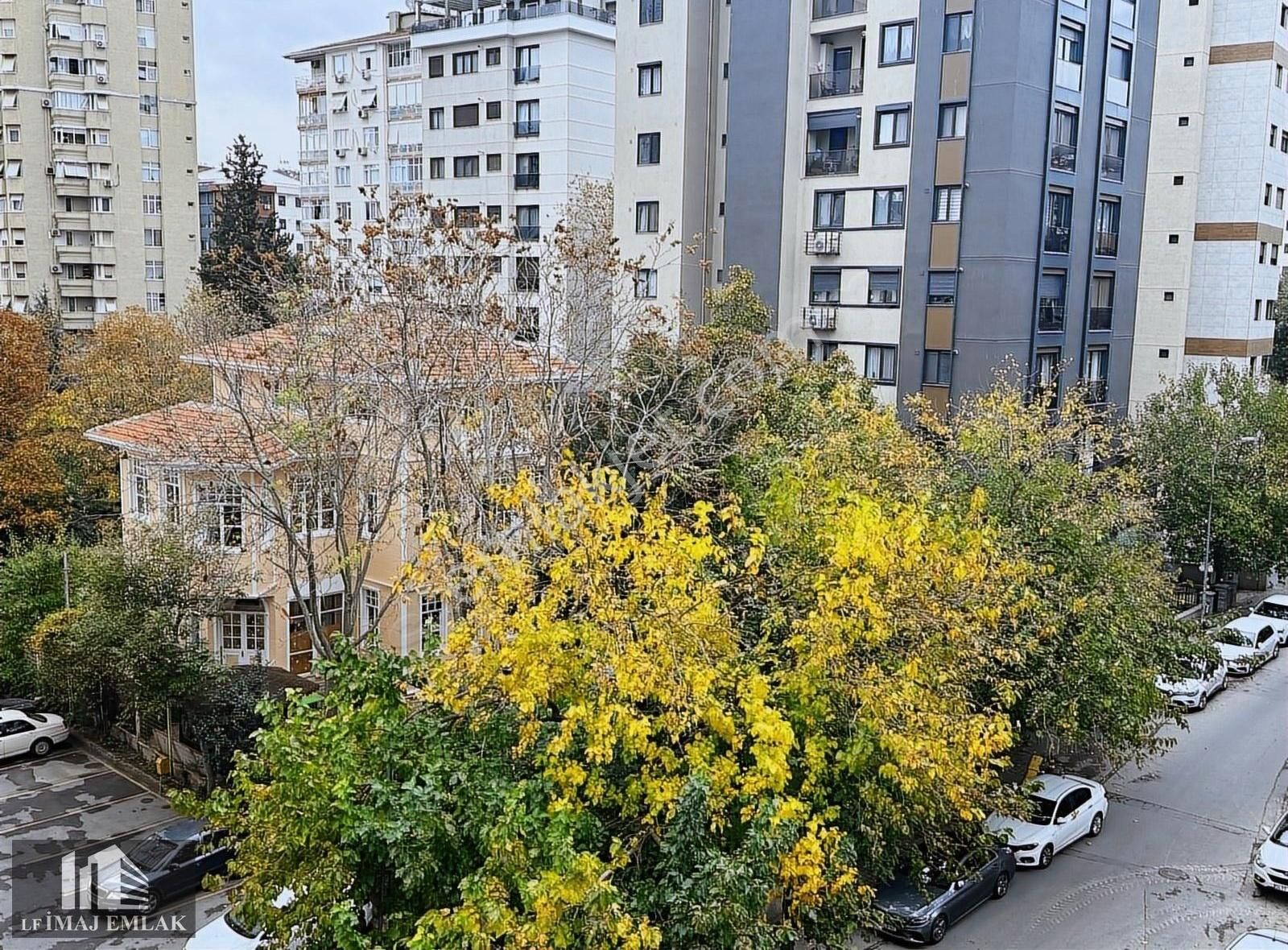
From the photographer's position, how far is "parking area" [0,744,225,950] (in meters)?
17.5

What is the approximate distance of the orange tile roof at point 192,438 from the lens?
65.2 feet

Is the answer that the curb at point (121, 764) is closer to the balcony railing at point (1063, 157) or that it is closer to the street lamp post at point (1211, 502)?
the street lamp post at point (1211, 502)

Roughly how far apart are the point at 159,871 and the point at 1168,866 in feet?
54.4

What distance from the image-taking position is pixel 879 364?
34562 mm

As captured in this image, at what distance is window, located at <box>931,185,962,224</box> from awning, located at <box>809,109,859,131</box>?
3.52 metres

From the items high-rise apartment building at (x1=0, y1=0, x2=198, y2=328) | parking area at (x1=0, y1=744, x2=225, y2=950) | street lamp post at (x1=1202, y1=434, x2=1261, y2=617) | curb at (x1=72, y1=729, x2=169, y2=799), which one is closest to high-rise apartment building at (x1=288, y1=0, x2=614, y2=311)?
high-rise apartment building at (x1=0, y1=0, x2=198, y2=328)

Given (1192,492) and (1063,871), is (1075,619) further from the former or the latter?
(1192,492)

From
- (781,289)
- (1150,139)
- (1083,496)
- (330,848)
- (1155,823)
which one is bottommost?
(1155,823)

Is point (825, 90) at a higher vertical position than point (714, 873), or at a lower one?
higher

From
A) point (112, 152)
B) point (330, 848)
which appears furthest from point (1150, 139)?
point (112, 152)

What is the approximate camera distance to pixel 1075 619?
17906 mm

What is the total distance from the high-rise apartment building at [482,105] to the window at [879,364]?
1616cm

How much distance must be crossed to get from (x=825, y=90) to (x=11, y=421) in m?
24.2

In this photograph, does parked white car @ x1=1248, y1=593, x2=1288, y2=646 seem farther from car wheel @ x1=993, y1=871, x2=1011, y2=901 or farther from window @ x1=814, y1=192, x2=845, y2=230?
car wheel @ x1=993, y1=871, x2=1011, y2=901
